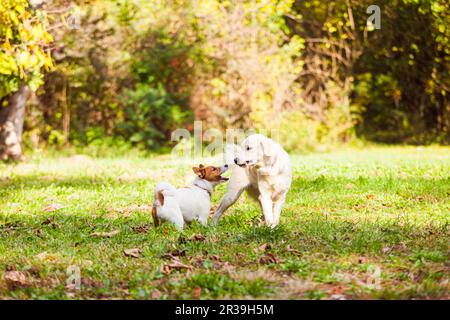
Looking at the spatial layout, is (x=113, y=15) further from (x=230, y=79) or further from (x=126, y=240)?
(x=126, y=240)

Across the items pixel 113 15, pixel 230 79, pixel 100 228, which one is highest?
pixel 113 15

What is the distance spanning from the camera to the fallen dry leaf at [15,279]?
14.8ft

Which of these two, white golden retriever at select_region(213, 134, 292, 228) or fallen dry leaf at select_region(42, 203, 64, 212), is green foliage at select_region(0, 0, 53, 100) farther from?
white golden retriever at select_region(213, 134, 292, 228)

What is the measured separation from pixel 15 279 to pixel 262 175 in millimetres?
2488

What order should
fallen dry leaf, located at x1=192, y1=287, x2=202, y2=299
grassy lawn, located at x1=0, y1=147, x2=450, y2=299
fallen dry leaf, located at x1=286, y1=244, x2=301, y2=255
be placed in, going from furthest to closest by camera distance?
fallen dry leaf, located at x1=286, y1=244, x2=301, y2=255, grassy lawn, located at x1=0, y1=147, x2=450, y2=299, fallen dry leaf, located at x1=192, y1=287, x2=202, y2=299

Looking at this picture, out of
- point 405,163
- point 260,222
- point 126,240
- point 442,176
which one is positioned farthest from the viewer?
point 405,163

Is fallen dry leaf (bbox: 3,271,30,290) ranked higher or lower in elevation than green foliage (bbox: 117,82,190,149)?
lower

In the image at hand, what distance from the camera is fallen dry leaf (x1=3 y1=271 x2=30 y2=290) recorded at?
178 inches

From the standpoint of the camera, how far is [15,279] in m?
4.58

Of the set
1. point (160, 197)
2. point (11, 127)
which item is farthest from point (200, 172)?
point (11, 127)

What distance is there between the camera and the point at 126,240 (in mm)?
5871

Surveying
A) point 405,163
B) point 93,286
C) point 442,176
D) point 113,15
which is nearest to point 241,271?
point 93,286

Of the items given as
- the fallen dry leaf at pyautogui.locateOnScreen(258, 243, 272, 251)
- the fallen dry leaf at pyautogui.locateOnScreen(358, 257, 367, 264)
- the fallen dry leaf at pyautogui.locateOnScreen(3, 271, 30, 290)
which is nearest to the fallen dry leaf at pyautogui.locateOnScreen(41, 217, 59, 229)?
the fallen dry leaf at pyautogui.locateOnScreen(3, 271, 30, 290)
